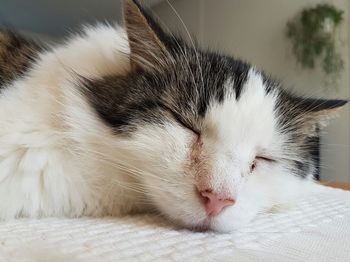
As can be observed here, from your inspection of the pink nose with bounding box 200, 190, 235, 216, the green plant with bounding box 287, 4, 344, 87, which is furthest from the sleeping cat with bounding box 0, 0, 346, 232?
the green plant with bounding box 287, 4, 344, 87

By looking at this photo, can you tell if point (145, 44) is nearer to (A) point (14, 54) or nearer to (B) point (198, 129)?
(B) point (198, 129)

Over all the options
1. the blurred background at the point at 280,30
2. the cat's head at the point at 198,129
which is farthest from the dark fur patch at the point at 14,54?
the blurred background at the point at 280,30

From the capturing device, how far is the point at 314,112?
2.64ft

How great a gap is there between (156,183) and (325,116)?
17.5 inches

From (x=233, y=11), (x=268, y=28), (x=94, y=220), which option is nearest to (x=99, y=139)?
(x=94, y=220)

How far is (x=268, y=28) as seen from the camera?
3100mm

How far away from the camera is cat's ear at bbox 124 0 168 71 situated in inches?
26.8

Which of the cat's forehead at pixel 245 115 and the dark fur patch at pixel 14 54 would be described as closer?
the cat's forehead at pixel 245 115

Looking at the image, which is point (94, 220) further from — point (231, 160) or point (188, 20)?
point (188, 20)

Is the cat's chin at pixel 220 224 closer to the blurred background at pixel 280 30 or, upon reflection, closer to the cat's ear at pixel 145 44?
the cat's ear at pixel 145 44

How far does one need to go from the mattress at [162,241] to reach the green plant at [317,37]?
232cm

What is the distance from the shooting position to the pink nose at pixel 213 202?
1.82 feet

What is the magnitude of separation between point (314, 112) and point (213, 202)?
37cm

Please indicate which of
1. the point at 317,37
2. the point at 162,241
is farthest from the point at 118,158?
the point at 317,37
